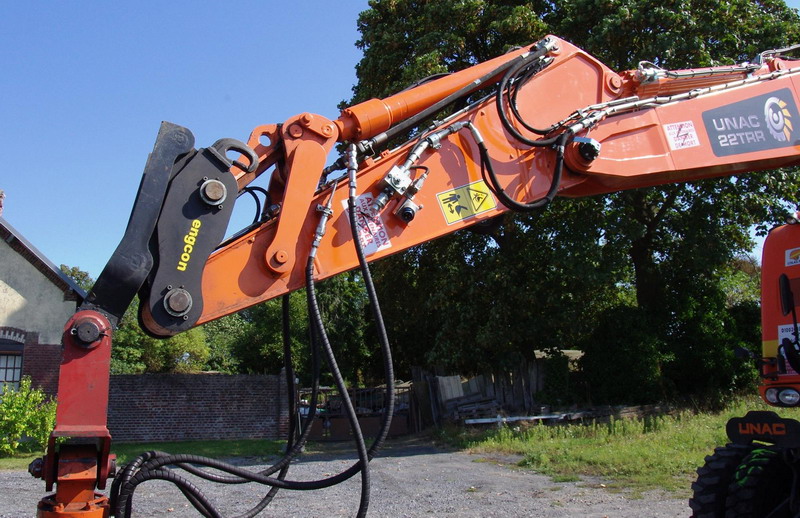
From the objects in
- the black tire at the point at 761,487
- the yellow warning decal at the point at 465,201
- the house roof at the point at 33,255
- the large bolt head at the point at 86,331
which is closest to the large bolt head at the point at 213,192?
the large bolt head at the point at 86,331

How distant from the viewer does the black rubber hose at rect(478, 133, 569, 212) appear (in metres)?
4.07

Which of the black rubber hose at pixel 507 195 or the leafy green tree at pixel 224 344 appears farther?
the leafy green tree at pixel 224 344

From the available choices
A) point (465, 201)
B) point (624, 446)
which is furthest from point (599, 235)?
point (465, 201)

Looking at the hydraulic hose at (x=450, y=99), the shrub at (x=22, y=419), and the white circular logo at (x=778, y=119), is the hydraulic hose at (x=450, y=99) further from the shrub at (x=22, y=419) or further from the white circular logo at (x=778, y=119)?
the shrub at (x=22, y=419)

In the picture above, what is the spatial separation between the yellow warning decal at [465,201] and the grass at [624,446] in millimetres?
6000

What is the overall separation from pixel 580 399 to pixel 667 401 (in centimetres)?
197

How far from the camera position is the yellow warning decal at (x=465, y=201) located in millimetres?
4020

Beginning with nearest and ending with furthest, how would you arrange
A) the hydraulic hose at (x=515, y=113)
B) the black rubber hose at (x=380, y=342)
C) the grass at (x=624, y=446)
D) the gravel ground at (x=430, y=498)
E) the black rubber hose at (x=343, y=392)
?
the black rubber hose at (x=343, y=392), the black rubber hose at (x=380, y=342), the hydraulic hose at (x=515, y=113), the gravel ground at (x=430, y=498), the grass at (x=624, y=446)

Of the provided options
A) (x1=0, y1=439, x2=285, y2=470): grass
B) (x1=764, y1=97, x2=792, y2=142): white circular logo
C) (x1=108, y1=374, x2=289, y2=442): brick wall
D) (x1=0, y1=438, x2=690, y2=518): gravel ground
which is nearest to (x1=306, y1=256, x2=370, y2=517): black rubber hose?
(x1=764, y1=97, x2=792, y2=142): white circular logo

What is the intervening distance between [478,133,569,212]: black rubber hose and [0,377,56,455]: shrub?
1330 centimetres

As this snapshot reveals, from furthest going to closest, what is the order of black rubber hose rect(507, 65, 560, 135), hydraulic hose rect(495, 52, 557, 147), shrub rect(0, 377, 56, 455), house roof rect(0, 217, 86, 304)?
house roof rect(0, 217, 86, 304) → shrub rect(0, 377, 56, 455) → black rubber hose rect(507, 65, 560, 135) → hydraulic hose rect(495, 52, 557, 147)

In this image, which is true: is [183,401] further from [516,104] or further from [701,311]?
[516,104]

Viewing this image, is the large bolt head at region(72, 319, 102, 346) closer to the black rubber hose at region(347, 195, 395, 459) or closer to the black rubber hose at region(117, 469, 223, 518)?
the black rubber hose at region(117, 469, 223, 518)

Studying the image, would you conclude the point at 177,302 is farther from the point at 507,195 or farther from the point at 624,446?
the point at 624,446
